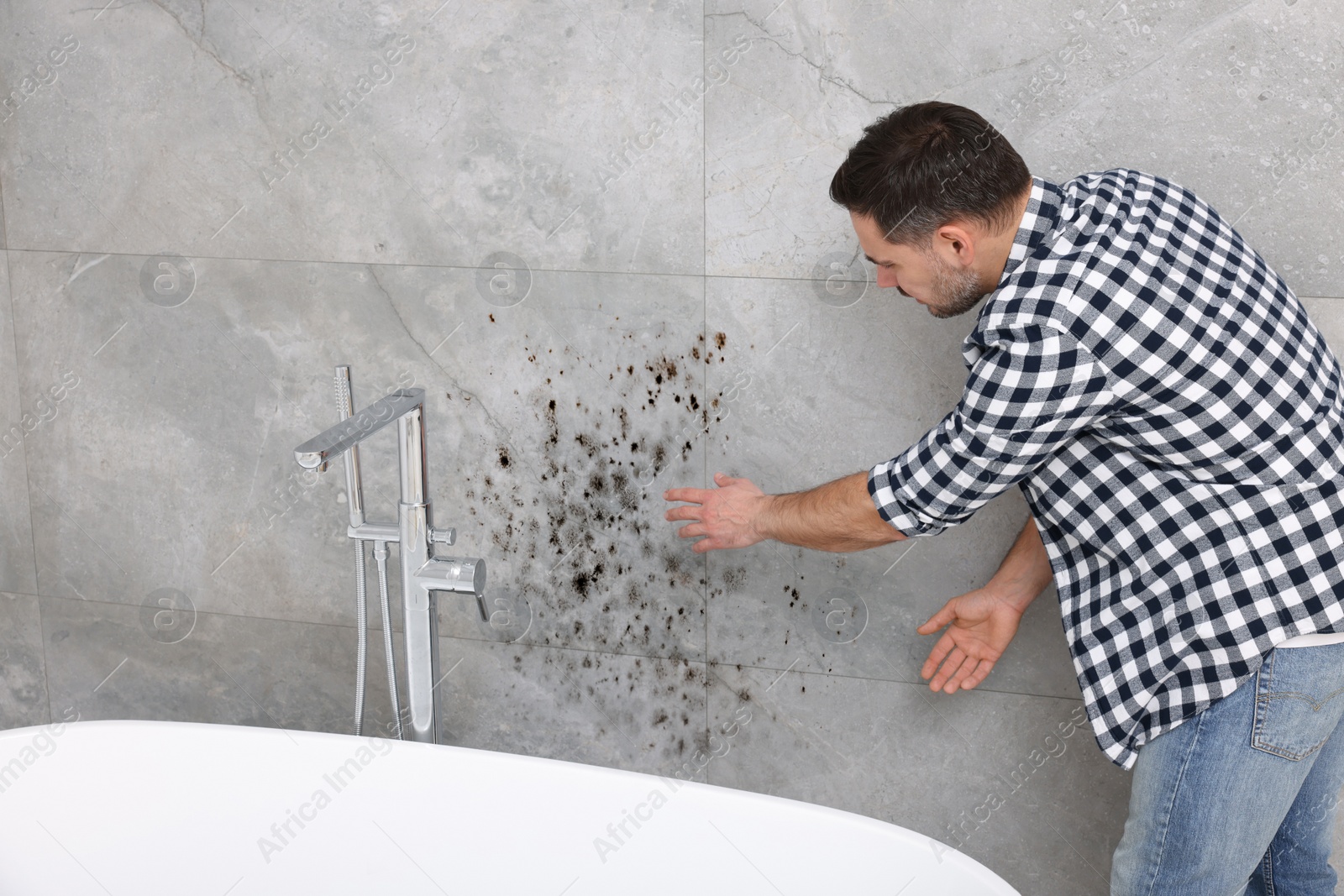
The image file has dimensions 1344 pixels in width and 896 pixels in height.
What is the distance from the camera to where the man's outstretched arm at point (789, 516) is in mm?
1159

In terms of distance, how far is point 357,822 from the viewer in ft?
4.45

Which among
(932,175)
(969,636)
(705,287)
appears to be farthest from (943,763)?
(932,175)

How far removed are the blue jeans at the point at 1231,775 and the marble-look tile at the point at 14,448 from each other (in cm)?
181

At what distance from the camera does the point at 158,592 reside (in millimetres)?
1812

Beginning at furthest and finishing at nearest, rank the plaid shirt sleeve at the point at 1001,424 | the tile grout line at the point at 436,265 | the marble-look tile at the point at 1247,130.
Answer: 1. the tile grout line at the point at 436,265
2. the marble-look tile at the point at 1247,130
3. the plaid shirt sleeve at the point at 1001,424

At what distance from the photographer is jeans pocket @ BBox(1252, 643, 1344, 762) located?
40.6 inches

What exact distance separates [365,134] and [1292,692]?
4.65 feet

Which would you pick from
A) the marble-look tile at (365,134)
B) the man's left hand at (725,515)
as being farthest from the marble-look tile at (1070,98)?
the man's left hand at (725,515)

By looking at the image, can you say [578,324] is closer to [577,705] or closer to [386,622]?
[386,622]

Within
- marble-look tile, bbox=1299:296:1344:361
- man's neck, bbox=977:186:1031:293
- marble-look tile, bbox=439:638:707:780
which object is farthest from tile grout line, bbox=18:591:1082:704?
man's neck, bbox=977:186:1031:293

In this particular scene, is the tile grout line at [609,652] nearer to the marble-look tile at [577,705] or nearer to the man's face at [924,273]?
the marble-look tile at [577,705]

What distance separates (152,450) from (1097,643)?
1545 millimetres

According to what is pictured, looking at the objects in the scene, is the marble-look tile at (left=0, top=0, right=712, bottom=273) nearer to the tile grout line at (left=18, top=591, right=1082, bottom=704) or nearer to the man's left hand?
the man's left hand

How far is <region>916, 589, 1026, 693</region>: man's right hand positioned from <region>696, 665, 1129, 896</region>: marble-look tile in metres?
0.09
